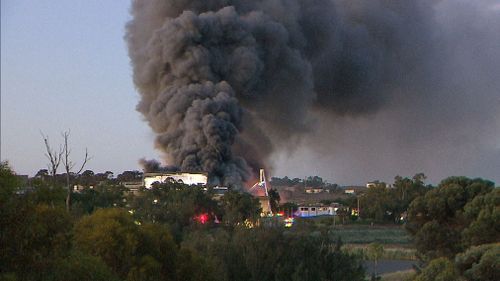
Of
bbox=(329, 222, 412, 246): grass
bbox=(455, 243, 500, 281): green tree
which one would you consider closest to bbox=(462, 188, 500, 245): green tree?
bbox=(455, 243, 500, 281): green tree

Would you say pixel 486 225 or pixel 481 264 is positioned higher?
pixel 486 225

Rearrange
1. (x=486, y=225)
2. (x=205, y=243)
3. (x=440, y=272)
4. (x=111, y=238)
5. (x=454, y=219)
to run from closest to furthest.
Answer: (x=111, y=238) → (x=440, y=272) → (x=205, y=243) → (x=486, y=225) → (x=454, y=219)

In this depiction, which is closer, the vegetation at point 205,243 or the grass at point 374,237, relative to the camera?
the vegetation at point 205,243

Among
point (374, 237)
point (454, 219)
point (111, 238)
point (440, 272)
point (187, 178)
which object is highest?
point (187, 178)

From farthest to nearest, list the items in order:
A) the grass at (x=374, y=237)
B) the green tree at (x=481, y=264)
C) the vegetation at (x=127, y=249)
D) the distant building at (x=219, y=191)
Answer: the distant building at (x=219, y=191)
the grass at (x=374, y=237)
the green tree at (x=481, y=264)
the vegetation at (x=127, y=249)

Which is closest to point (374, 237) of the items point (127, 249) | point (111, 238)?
point (127, 249)

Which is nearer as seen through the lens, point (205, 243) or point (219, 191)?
point (205, 243)

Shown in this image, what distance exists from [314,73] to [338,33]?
3862mm

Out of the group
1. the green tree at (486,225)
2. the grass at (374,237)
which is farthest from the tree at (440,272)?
the grass at (374,237)

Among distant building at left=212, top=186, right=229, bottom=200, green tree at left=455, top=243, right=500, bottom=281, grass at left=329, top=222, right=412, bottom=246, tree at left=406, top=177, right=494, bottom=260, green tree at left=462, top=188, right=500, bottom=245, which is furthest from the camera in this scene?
distant building at left=212, top=186, right=229, bottom=200

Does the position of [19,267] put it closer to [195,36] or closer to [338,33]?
[195,36]

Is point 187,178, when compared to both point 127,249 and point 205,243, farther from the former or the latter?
point 127,249

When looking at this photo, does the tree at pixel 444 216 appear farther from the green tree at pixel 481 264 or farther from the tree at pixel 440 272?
the tree at pixel 440 272

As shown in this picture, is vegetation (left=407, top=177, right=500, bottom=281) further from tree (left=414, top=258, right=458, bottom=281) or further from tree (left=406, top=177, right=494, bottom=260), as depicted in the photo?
tree (left=414, top=258, right=458, bottom=281)
